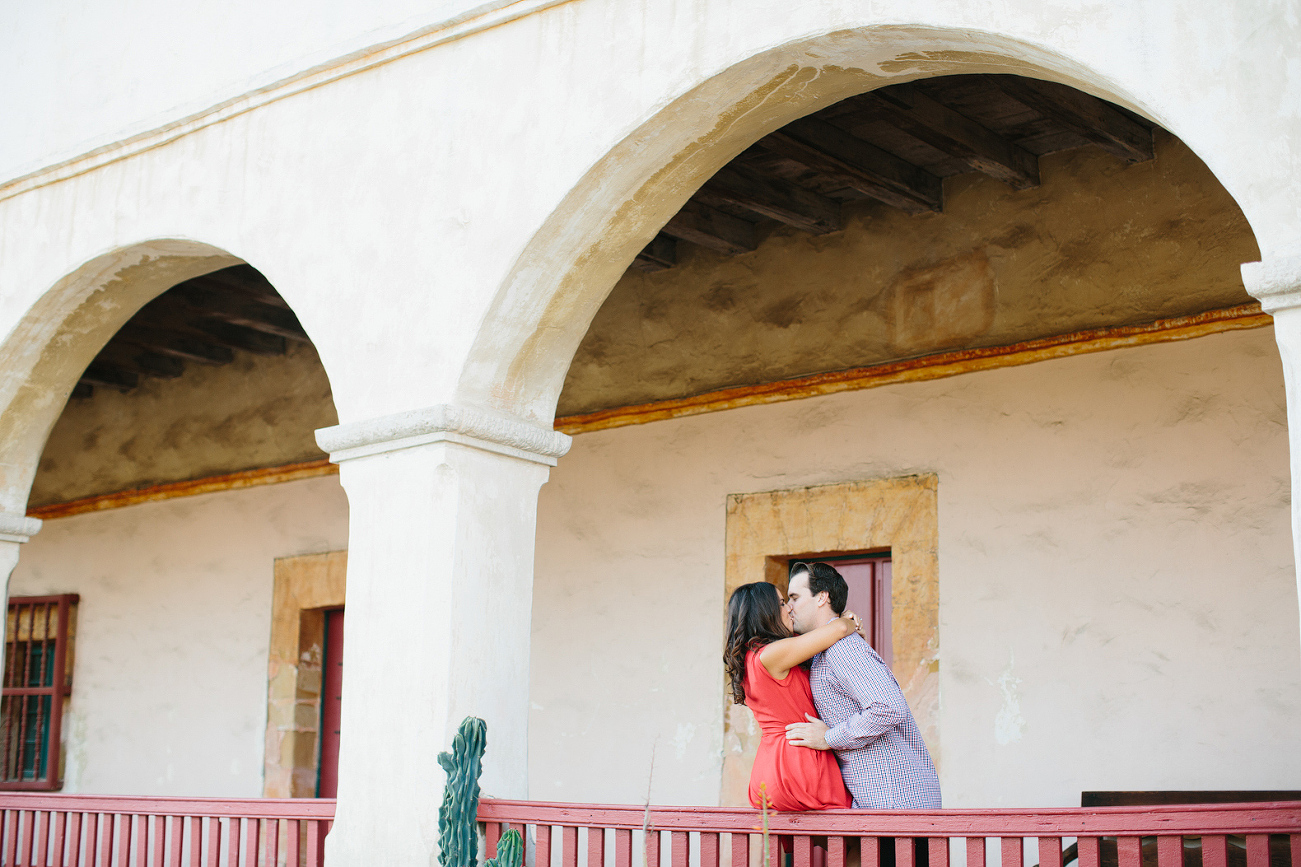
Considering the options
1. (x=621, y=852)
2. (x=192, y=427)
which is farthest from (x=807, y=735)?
(x=192, y=427)

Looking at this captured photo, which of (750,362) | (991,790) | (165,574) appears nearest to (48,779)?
(165,574)

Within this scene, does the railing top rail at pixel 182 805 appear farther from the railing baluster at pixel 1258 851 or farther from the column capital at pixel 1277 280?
the column capital at pixel 1277 280

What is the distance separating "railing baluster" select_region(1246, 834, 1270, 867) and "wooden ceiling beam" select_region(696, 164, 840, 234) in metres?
3.65

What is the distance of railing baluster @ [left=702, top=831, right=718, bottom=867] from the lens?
356 cm

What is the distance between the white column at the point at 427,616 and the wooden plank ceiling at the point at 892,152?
6.03ft

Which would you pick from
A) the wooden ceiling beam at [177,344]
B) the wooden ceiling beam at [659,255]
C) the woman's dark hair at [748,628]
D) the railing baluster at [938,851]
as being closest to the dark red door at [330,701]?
the wooden ceiling beam at [177,344]

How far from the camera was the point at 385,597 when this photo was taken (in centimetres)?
445

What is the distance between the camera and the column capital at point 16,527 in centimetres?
621

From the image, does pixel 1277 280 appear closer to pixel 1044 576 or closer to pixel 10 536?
pixel 1044 576

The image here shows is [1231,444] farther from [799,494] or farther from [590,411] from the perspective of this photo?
[590,411]

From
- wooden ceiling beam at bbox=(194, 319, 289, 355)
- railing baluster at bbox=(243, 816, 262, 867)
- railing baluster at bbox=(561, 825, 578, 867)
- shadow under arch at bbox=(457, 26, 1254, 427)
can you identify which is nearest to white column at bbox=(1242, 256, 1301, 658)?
shadow under arch at bbox=(457, 26, 1254, 427)

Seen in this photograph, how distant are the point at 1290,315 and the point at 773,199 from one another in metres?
3.33

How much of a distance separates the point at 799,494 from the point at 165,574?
4734mm

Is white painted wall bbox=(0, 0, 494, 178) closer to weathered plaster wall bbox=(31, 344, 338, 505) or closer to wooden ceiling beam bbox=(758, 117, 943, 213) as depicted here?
wooden ceiling beam bbox=(758, 117, 943, 213)
